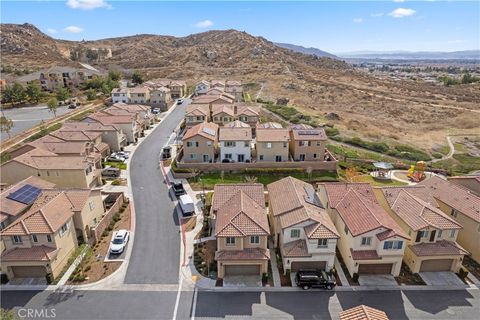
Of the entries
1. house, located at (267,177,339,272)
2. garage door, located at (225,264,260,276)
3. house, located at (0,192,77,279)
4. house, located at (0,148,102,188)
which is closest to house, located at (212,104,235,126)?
house, located at (0,148,102,188)

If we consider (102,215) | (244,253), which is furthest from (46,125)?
(244,253)

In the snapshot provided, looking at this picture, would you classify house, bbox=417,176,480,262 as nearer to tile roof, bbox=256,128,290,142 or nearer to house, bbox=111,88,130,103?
tile roof, bbox=256,128,290,142

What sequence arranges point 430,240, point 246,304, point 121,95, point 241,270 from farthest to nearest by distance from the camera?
point 121,95 → point 430,240 → point 241,270 → point 246,304

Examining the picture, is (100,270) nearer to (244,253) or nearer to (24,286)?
(24,286)

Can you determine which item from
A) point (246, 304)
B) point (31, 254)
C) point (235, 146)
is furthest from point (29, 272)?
point (235, 146)

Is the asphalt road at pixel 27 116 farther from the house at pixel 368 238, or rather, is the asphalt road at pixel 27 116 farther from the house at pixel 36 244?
the house at pixel 368 238

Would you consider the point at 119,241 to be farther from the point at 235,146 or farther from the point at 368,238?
the point at 235,146
